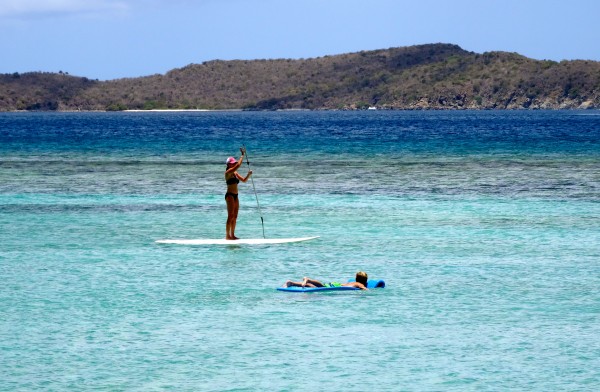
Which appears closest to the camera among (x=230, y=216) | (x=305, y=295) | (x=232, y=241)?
(x=305, y=295)

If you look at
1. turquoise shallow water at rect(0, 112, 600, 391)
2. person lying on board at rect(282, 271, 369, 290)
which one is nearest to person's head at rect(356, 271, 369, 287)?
person lying on board at rect(282, 271, 369, 290)

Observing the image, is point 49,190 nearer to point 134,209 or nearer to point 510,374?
point 134,209

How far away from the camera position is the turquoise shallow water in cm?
1499

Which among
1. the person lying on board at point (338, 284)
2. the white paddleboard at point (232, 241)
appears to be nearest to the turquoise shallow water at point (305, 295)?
the person lying on board at point (338, 284)

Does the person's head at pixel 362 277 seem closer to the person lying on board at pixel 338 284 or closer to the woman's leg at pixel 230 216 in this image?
the person lying on board at pixel 338 284

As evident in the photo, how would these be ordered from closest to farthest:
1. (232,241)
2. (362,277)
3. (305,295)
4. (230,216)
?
(305,295) → (362,277) → (232,241) → (230,216)

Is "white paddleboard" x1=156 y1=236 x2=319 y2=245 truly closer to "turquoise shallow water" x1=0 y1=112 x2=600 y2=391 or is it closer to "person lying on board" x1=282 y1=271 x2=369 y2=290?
"turquoise shallow water" x1=0 y1=112 x2=600 y2=391

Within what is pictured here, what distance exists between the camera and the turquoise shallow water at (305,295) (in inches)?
590

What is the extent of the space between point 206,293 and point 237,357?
460cm

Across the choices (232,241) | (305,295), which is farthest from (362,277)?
(232,241)

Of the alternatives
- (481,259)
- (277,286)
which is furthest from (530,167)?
(277,286)

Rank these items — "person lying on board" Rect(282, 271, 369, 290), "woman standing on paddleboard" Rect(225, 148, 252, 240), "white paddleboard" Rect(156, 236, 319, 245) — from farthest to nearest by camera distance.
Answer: "white paddleboard" Rect(156, 236, 319, 245) < "woman standing on paddleboard" Rect(225, 148, 252, 240) < "person lying on board" Rect(282, 271, 369, 290)

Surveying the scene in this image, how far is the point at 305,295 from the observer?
19.7m

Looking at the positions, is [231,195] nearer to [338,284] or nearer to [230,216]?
[230,216]
